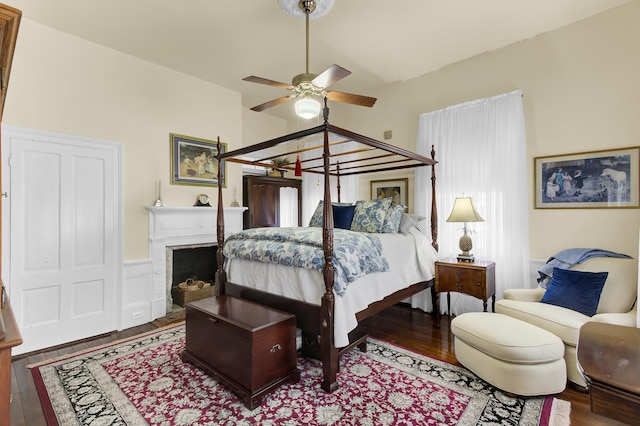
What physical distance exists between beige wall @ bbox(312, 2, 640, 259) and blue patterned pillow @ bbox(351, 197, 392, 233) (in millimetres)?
1202

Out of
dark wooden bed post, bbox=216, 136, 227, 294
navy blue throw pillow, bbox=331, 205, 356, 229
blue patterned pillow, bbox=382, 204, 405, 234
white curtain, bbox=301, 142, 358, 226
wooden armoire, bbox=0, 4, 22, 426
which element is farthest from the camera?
white curtain, bbox=301, 142, 358, 226

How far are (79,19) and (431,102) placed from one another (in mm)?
3907

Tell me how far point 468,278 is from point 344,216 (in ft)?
5.07

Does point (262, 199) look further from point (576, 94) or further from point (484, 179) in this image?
point (576, 94)

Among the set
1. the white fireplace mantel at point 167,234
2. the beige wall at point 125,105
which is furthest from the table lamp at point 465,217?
the beige wall at point 125,105

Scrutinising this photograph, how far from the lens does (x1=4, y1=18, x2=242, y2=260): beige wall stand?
3.04m

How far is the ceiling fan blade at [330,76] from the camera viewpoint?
2195 mm

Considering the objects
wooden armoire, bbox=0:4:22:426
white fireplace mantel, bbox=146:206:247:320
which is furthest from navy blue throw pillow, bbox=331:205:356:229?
wooden armoire, bbox=0:4:22:426

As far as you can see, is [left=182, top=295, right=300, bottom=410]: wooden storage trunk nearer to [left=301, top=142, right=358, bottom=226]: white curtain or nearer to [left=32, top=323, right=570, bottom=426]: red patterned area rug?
[left=32, top=323, right=570, bottom=426]: red patterned area rug

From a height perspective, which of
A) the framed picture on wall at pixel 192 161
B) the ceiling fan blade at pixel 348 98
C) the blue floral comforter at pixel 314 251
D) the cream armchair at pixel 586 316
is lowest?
the cream armchair at pixel 586 316

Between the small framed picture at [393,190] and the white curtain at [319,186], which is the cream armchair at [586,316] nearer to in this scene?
the small framed picture at [393,190]

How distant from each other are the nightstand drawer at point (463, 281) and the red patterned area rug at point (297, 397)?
89 centimetres

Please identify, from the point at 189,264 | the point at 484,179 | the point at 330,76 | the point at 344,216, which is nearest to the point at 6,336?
the point at 330,76

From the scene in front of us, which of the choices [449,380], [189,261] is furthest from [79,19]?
[449,380]
